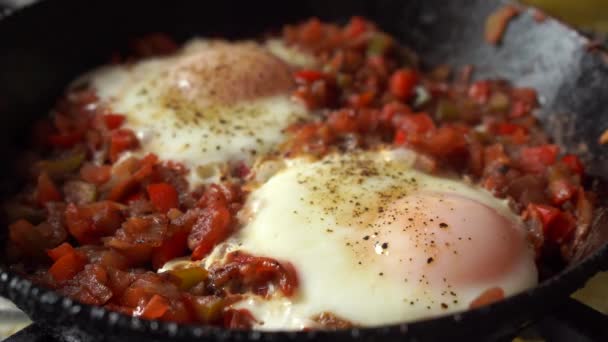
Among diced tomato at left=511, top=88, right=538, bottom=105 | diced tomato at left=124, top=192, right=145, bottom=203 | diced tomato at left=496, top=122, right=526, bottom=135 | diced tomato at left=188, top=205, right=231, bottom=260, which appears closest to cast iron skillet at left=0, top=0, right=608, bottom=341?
diced tomato at left=511, top=88, right=538, bottom=105

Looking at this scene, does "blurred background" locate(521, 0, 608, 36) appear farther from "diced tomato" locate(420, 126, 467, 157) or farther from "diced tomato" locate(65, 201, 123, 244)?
"diced tomato" locate(65, 201, 123, 244)

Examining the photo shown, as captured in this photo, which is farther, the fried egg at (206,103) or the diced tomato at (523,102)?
the diced tomato at (523,102)

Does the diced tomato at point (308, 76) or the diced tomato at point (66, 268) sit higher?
the diced tomato at point (308, 76)

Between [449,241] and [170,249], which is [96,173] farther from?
[449,241]

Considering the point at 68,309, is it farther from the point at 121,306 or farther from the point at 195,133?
the point at 195,133

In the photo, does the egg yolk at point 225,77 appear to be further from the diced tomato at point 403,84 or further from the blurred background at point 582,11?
the blurred background at point 582,11

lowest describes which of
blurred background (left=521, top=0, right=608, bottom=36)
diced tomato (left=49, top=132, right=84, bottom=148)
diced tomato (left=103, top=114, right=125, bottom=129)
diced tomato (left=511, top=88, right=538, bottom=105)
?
diced tomato (left=49, top=132, right=84, bottom=148)

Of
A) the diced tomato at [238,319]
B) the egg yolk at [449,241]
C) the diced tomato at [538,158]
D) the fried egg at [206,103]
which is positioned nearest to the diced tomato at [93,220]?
the fried egg at [206,103]
